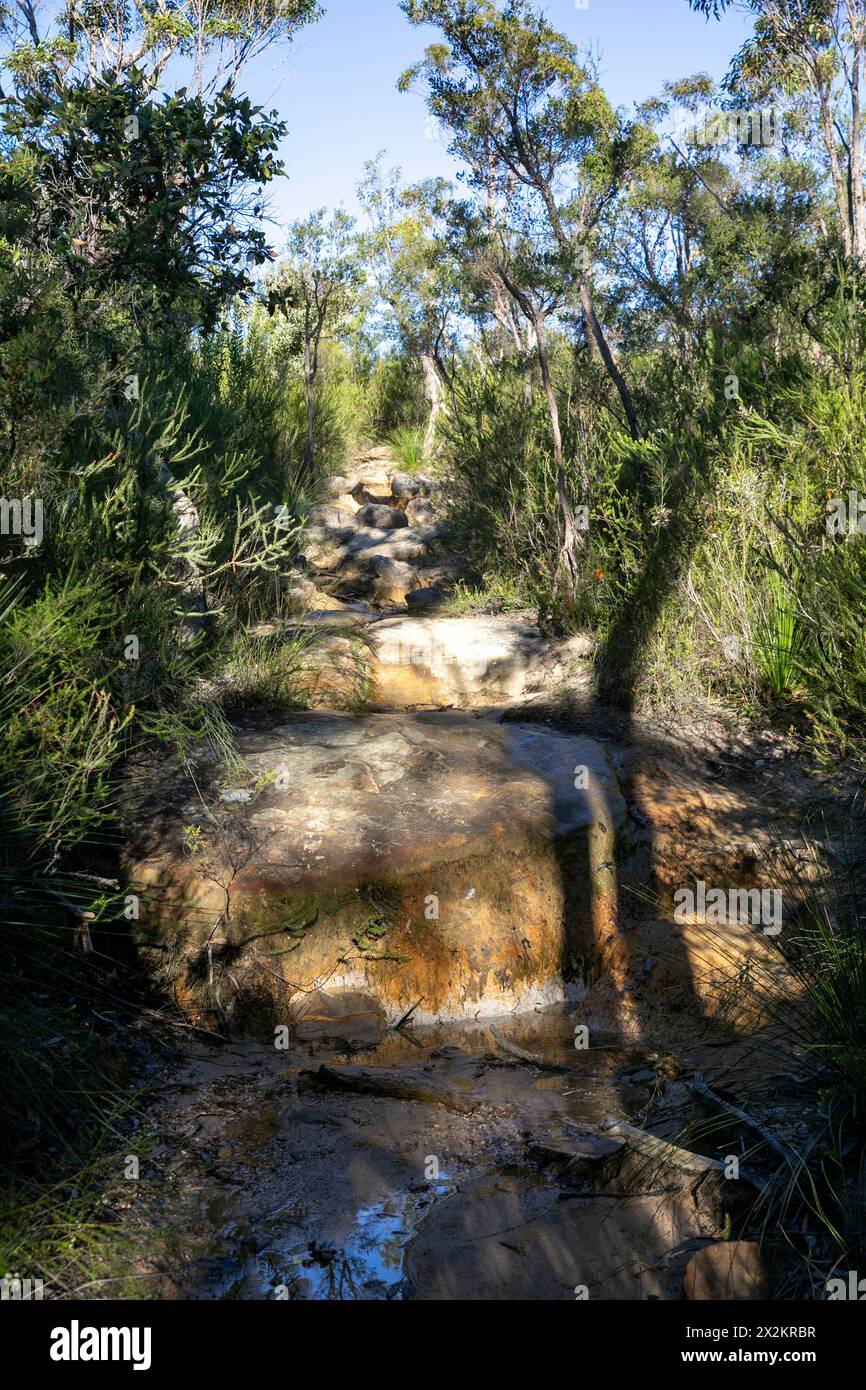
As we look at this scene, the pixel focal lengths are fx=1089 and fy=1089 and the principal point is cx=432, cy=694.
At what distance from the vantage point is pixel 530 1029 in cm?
501

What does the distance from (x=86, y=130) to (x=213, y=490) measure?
→ 2.48 m

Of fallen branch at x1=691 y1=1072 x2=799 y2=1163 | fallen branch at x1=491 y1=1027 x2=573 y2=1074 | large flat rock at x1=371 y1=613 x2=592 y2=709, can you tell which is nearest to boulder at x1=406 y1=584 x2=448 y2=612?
large flat rock at x1=371 y1=613 x2=592 y2=709

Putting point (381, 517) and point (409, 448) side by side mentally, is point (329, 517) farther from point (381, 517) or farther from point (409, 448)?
point (409, 448)

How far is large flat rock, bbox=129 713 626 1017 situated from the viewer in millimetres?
4926

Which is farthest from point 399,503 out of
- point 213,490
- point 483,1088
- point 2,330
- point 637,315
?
point 483,1088

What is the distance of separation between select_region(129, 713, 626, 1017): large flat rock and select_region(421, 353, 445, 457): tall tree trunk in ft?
39.1

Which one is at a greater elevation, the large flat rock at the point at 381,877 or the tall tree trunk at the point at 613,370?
the tall tree trunk at the point at 613,370

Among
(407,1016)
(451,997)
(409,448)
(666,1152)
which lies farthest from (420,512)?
(666,1152)

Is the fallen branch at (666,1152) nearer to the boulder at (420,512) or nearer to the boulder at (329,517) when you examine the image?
the boulder at (329,517)

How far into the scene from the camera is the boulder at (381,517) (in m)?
13.8

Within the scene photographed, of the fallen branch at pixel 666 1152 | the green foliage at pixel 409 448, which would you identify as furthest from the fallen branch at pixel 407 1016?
the green foliage at pixel 409 448

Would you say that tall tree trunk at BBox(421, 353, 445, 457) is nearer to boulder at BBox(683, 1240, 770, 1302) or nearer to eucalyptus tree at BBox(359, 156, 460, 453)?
eucalyptus tree at BBox(359, 156, 460, 453)

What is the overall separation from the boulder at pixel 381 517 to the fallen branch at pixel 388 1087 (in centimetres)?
997

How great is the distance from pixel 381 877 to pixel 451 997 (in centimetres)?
65
